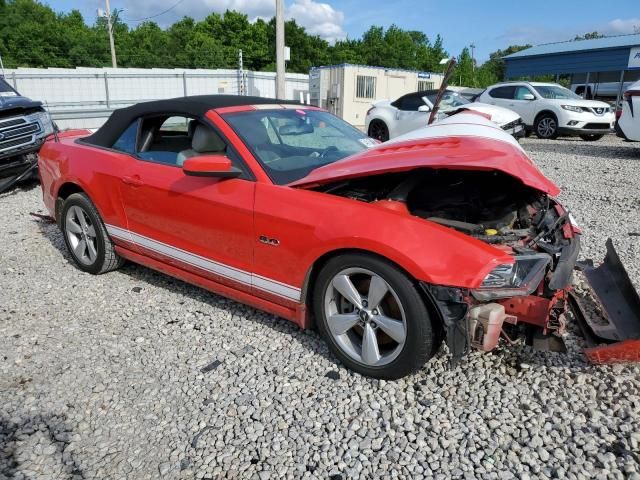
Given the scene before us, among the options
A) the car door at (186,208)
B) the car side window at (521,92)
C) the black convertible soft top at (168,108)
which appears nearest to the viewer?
the car door at (186,208)

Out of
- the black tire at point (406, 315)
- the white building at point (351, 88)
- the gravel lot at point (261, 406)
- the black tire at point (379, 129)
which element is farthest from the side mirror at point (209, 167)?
the white building at point (351, 88)

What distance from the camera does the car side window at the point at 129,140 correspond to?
4.02 meters

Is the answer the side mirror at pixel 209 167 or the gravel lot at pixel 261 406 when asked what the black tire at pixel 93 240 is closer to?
the gravel lot at pixel 261 406

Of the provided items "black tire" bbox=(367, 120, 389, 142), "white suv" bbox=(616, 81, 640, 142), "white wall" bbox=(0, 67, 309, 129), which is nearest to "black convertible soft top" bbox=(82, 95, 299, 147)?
"white suv" bbox=(616, 81, 640, 142)

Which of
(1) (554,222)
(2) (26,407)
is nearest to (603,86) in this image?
(1) (554,222)

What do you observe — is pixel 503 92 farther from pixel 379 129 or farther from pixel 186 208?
pixel 186 208

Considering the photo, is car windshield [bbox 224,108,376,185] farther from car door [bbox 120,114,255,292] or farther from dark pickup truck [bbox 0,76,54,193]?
dark pickup truck [bbox 0,76,54,193]

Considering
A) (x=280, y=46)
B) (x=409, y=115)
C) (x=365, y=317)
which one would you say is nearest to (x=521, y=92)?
(x=409, y=115)

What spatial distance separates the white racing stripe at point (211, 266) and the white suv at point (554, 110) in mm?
13047

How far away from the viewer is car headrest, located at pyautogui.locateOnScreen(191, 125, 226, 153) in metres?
3.45

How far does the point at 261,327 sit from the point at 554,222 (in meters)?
2.09

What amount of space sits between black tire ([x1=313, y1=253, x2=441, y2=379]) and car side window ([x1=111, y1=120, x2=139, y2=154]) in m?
2.10

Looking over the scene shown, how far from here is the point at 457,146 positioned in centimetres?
289

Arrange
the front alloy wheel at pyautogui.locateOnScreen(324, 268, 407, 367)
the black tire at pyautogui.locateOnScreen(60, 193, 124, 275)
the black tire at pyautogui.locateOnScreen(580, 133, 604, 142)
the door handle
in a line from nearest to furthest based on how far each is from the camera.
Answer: the front alloy wheel at pyautogui.locateOnScreen(324, 268, 407, 367)
the door handle
the black tire at pyautogui.locateOnScreen(60, 193, 124, 275)
the black tire at pyautogui.locateOnScreen(580, 133, 604, 142)
